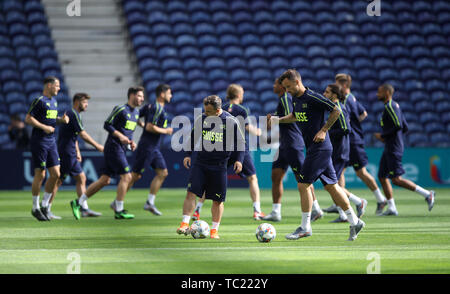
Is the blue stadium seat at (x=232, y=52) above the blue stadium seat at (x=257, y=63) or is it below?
above

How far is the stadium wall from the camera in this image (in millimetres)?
19172

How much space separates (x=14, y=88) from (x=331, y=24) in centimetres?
1178

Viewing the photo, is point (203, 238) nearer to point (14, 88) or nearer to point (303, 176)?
point (303, 176)

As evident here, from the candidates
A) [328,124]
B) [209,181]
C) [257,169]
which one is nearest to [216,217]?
[209,181]

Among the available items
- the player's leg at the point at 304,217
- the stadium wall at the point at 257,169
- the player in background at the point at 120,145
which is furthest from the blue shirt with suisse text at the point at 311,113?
the stadium wall at the point at 257,169

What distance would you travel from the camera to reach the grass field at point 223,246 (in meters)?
6.72

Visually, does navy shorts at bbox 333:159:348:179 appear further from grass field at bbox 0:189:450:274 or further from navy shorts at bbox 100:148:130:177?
navy shorts at bbox 100:148:130:177

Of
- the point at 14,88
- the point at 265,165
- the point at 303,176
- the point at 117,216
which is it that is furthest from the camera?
the point at 14,88

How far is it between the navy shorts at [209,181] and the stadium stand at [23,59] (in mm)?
12752

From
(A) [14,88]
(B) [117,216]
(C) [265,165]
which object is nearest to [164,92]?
(B) [117,216]

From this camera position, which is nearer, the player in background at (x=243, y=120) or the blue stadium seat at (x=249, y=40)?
the player in background at (x=243, y=120)

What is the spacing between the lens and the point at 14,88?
2241cm

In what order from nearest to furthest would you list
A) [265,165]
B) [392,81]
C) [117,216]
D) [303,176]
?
[303,176] → [117,216] → [265,165] → [392,81]

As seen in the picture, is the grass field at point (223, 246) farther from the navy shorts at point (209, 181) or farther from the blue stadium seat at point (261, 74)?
the blue stadium seat at point (261, 74)
